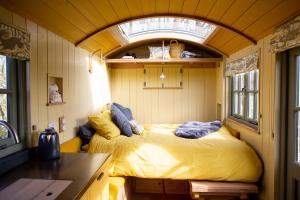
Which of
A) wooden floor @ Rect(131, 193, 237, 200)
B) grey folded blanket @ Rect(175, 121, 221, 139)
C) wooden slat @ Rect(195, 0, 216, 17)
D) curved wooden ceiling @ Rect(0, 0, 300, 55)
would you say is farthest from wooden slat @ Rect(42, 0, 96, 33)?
wooden floor @ Rect(131, 193, 237, 200)

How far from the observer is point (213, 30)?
274cm

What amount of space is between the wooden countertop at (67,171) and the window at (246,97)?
188 centimetres

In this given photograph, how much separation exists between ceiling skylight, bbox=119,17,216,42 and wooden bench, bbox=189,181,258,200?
206cm

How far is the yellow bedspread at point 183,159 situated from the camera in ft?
7.51

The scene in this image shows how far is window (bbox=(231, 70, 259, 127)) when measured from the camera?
2.60 metres

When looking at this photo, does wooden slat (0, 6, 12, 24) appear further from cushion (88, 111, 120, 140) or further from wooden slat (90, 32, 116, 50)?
cushion (88, 111, 120, 140)

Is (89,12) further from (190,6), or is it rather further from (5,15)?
(190,6)

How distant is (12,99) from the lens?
5.06 ft

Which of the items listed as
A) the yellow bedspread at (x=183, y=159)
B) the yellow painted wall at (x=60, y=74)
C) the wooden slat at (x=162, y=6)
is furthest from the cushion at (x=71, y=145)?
the wooden slat at (x=162, y=6)

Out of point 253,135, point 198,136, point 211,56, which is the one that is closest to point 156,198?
point 198,136

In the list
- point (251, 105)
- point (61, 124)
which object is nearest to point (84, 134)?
point (61, 124)

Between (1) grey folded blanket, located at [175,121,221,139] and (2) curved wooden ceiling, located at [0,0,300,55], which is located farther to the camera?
(1) grey folded blanket, located at [175,121,221,139]

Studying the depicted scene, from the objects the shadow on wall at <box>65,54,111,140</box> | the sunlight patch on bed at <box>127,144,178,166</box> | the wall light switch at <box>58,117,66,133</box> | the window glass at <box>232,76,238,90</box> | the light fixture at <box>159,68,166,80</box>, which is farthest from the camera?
the light fixture at <box>159,68,166,80</box>

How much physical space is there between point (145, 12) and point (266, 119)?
1585mm
